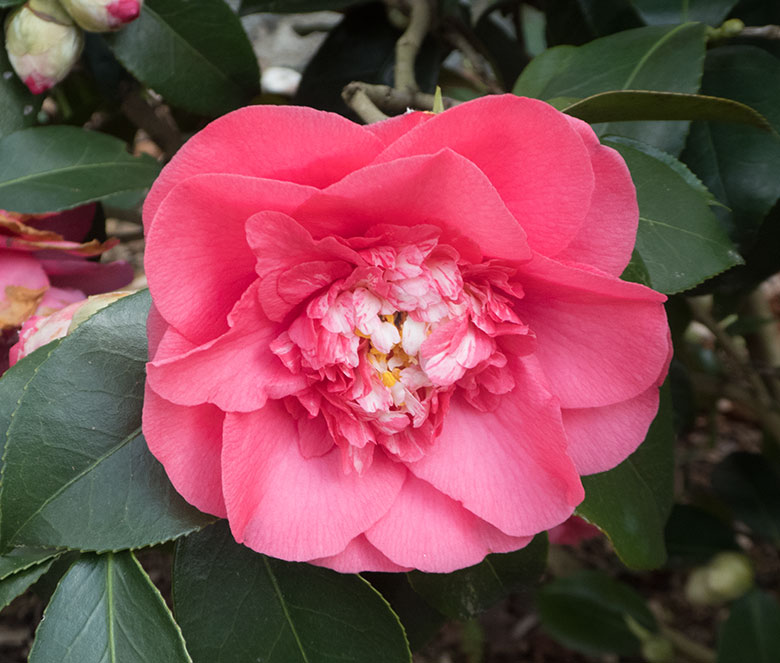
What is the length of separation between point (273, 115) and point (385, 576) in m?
0.60

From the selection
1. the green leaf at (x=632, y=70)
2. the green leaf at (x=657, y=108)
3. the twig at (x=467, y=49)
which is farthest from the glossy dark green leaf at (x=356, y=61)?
the green leaf at (x=657, y=108)

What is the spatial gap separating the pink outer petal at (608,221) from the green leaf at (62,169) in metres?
0.50

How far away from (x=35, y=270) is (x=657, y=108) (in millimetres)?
612

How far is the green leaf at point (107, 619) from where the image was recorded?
1.84 feet

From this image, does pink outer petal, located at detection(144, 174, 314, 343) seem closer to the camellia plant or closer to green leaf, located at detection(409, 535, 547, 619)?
the camellia plant

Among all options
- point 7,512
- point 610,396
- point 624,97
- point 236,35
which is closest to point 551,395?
point 610,396

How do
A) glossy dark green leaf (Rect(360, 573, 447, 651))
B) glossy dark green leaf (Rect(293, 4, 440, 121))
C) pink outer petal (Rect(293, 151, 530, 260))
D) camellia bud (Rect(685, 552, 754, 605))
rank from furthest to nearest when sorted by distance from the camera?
camellia bud (Rect(685, 552, 754, 605)), glossy dark green leaf (Rect(293, 4, 440, 121)), glossy dark green leaf (Rect(360, 573, 447, 651)), pink outer petal (Rect(293, 151, 530, 260))

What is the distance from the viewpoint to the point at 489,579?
2.47ft

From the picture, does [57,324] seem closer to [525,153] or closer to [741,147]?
[525,153]

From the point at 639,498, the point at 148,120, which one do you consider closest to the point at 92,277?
the point at 148,120

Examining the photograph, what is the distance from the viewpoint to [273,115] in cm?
45

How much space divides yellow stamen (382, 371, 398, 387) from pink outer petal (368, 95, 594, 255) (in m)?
0.14

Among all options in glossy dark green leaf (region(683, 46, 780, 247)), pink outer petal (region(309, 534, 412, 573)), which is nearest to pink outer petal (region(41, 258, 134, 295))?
pink outer petal (region(309, 534, 412, 573))

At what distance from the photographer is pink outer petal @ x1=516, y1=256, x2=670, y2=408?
1.63ft
